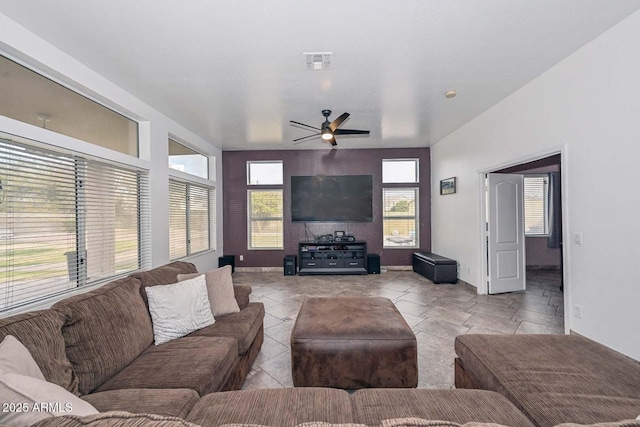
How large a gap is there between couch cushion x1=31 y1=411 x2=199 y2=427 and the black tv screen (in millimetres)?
5318

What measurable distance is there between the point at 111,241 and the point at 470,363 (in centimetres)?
358

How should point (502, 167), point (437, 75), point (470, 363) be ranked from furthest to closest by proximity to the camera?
point (502, 167) < point (437, 75) < point (470, 363)

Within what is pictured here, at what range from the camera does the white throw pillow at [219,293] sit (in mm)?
2324

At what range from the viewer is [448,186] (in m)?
5.14

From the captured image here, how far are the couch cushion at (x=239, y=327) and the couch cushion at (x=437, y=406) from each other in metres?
1.10

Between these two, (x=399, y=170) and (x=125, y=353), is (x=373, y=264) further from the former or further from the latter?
(x=125, y=353)

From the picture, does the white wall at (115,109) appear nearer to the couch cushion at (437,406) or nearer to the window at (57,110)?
the window at (57,110)

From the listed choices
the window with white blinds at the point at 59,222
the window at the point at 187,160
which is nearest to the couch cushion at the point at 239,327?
the window with white blinds at the point at 59,222

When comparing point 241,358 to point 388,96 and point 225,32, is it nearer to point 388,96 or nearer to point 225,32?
point 225,32

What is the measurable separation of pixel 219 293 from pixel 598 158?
11.8ft

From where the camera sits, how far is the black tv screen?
589 centimetres

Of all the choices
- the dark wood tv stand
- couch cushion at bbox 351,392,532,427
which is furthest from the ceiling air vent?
the dark wood tv stand

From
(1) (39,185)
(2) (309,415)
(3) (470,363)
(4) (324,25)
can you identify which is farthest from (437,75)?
(1) (39,185)

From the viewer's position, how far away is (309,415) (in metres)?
1.08
